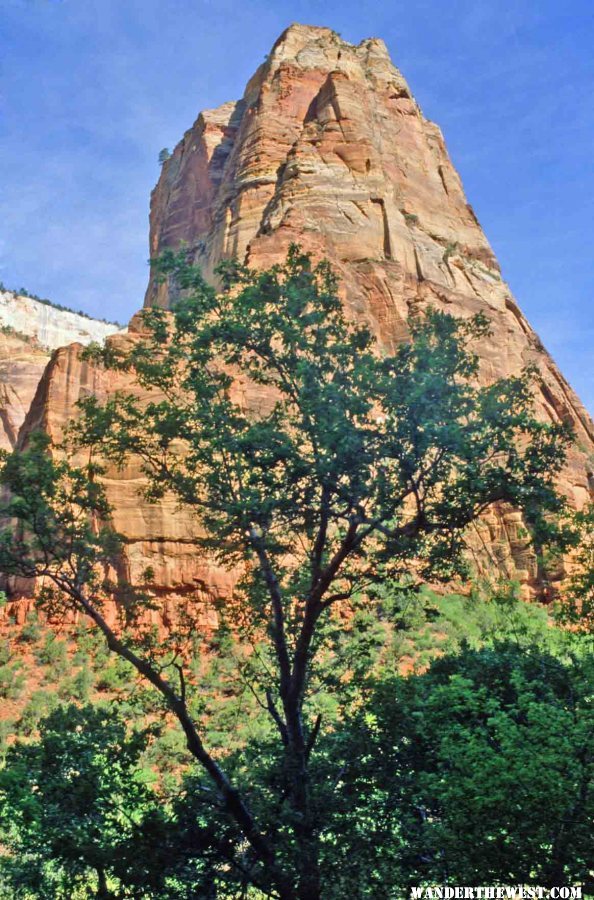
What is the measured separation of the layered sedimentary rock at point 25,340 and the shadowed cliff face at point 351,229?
17.2 m

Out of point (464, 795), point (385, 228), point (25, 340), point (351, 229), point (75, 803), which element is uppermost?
point (25, 340)

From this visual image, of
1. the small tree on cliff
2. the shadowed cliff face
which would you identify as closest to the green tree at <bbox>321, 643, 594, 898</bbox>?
the small tree on cliff

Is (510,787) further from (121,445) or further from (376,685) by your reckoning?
(121,445)

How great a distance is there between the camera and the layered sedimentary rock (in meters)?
74.3

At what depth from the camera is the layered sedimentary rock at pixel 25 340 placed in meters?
74.3

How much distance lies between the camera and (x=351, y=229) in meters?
49.9

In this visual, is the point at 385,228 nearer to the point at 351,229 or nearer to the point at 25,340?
the point at 351,229

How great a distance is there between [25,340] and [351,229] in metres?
78.0

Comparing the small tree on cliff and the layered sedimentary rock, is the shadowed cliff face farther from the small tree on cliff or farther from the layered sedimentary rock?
the small tree on cliff

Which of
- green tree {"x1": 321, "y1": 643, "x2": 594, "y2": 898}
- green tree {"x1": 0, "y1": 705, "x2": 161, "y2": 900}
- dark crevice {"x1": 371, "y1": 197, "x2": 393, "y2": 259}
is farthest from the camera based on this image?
dark crevice {"x1": 371, "y1": 197, "x2": 393, "y2": 259}

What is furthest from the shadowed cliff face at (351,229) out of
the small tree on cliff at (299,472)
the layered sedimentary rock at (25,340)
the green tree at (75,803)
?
the green tree at (75,803)

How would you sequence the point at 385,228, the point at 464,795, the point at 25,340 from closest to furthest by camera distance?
1. the point at 464,795
2. the point at 385,228
3. the point at 25,340

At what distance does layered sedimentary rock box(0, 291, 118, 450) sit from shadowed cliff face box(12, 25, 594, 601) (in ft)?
56.3

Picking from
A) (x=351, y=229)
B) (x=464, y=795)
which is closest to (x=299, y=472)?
(x=464, y=795)
